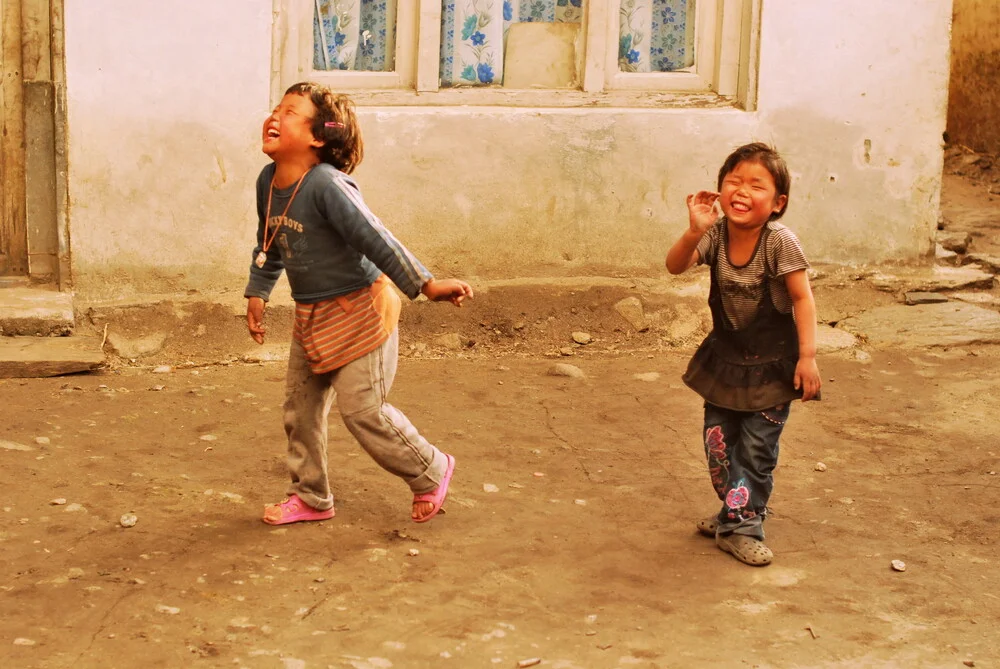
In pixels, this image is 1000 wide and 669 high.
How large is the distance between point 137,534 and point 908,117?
183 inches

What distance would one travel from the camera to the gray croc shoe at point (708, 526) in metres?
4.07

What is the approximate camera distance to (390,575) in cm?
367

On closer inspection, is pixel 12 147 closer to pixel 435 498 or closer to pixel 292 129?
pixel 292 129

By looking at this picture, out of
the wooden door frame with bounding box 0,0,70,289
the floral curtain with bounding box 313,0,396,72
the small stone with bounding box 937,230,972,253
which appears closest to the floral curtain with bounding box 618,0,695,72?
the floral curtain with bounding box 313,0,396,72

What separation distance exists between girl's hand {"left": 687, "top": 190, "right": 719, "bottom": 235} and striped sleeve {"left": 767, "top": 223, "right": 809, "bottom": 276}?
19 cm

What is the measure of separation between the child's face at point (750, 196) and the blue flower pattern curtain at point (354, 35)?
10.4ft

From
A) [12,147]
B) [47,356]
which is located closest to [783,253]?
[47,356]

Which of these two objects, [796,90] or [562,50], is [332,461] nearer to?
[562,50]

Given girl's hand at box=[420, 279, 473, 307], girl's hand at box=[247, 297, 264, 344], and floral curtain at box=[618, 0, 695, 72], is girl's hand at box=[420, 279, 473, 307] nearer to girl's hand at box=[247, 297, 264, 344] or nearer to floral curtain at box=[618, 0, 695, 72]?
girl's hand at box=[247, 297, 264, 344]

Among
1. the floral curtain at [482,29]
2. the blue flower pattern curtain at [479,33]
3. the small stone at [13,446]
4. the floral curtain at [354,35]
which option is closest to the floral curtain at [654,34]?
the blue flower pattern curtain at [479,33]

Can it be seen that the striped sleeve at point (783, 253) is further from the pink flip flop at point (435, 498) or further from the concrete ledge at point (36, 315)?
the concrete ledge at point (36, 315)

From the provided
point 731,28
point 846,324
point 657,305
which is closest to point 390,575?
point 657,305

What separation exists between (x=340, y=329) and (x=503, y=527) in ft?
2.80

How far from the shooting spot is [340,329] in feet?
12.6
